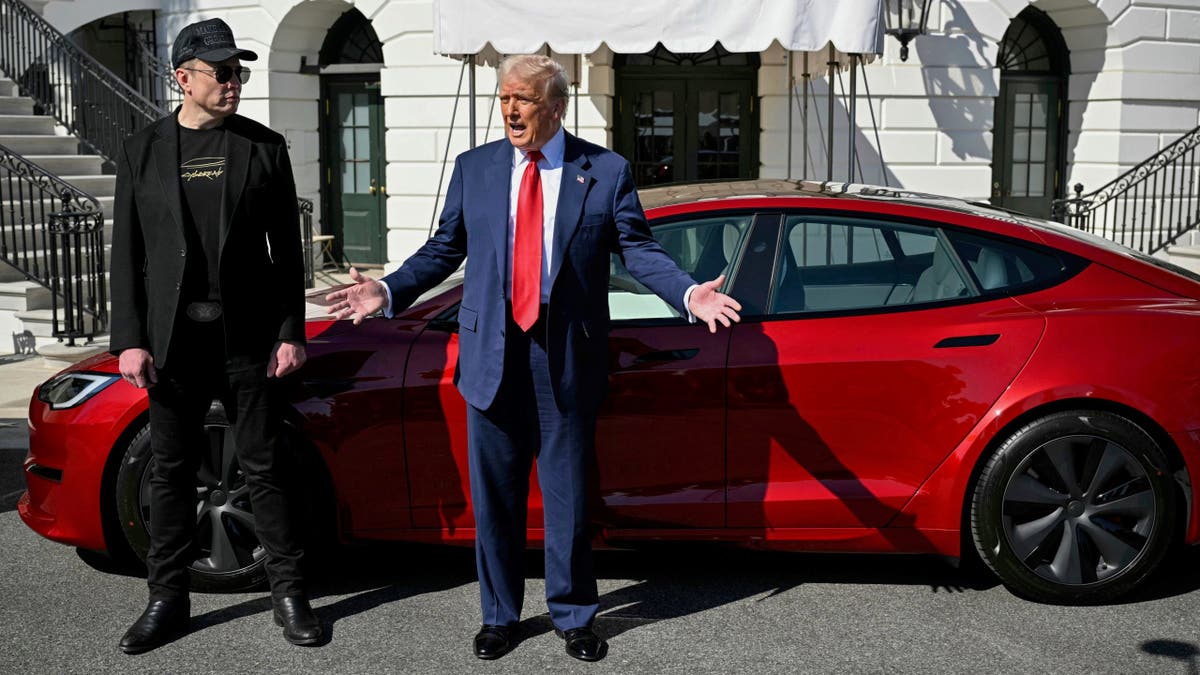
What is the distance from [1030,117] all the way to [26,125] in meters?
11.4

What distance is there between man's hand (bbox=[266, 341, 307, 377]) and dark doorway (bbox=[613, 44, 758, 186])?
35.2 feet

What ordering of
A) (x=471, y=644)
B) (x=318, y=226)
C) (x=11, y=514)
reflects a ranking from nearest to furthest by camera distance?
(x=471, y=644) < (x=11, y=514) < (x=318, y=226)

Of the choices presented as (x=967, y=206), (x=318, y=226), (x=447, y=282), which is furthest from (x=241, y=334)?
(x=318, y=226)

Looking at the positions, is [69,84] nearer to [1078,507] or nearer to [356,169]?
[356,169]

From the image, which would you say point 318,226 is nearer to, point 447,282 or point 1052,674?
point 447,282

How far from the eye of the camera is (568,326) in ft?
13.3

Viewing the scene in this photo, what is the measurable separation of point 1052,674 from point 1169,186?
12589 mm

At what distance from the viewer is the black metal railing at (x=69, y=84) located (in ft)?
46.0

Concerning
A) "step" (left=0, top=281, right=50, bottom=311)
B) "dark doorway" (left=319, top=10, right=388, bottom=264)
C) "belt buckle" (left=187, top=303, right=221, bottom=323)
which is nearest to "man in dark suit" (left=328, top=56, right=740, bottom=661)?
"belt buckle" (left=187, top=303, right=221, bottom=323)

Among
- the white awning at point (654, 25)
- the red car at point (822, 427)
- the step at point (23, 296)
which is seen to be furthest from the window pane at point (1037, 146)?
the red car at point (822, 427)

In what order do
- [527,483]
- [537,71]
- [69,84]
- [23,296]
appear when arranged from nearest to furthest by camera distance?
[537,71]
[527,483]
[23,296]
[69,84]

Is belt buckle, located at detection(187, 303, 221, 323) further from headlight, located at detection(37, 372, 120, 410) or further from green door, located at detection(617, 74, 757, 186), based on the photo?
green door, located at detection(617, 74, 757, 186)


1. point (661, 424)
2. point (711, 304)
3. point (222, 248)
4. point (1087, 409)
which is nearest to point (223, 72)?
point (222, 248)

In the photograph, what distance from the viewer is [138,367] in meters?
4.13
